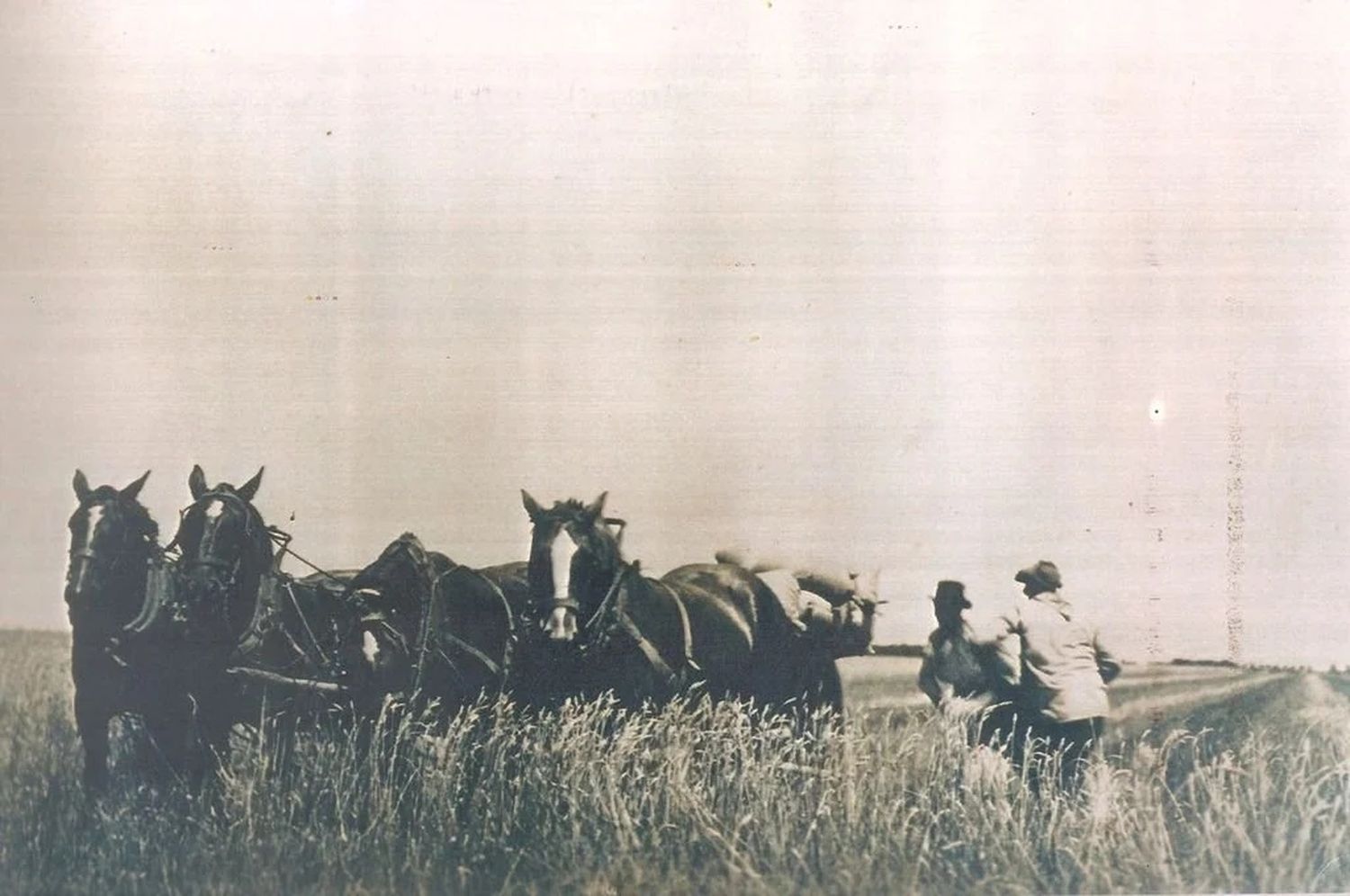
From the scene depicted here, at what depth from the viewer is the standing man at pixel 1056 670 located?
130 inches

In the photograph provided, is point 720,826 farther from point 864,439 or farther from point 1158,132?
point 1158,132

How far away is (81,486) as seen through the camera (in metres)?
3.29

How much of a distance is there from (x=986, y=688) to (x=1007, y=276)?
50.0 inches

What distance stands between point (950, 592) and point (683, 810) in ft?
3.42

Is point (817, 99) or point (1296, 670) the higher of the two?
point (817, 99)

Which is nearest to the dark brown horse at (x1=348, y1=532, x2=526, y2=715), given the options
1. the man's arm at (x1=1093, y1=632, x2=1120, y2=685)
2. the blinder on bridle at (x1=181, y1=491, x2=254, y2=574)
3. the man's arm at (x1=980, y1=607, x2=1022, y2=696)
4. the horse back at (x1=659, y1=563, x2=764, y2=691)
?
the blinder on bridle at (x1=181, y1=491, x2=254, y2=574)

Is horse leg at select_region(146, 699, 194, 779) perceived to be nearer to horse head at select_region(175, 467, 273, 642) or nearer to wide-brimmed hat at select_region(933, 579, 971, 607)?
horse head at select_region(175, 467, 273, 642)

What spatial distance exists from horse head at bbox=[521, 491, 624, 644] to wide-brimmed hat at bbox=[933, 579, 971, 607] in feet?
3.21

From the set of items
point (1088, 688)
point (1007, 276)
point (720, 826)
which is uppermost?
point (1007, 276)

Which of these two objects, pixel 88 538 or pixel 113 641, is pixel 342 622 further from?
pixel 88 538

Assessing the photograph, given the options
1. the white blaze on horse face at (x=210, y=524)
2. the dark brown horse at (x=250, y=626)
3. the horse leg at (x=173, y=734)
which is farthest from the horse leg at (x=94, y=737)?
the white blaze on horse face at (x=210, y=524)

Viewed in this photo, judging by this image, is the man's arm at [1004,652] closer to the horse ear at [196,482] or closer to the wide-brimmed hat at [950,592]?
the wide-brimmed hat at [950,592]

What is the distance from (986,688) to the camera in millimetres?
3314

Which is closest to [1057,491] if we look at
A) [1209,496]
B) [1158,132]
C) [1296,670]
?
[1209,496]
